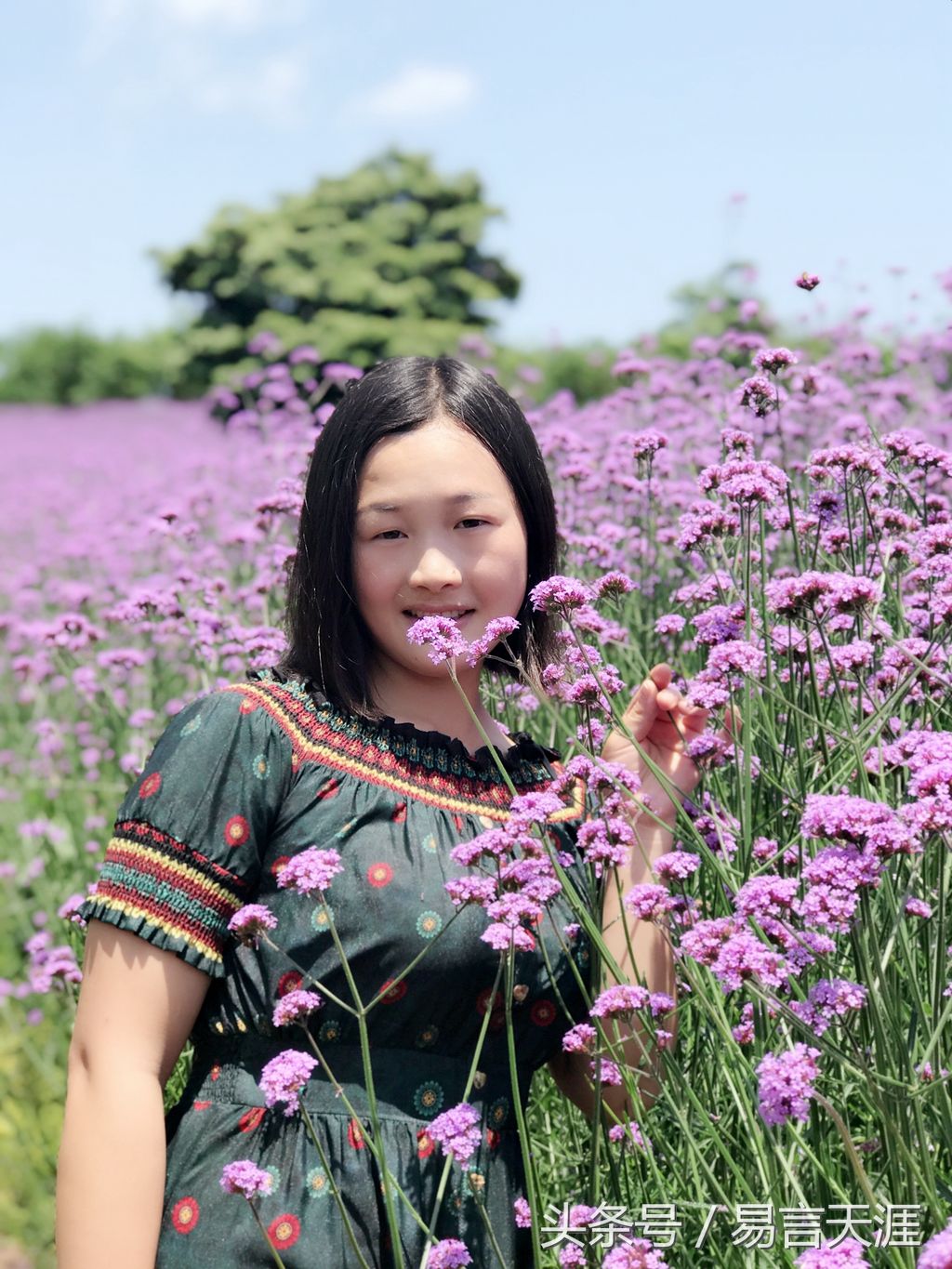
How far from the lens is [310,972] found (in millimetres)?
1938

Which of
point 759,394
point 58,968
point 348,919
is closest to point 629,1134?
point 348,919

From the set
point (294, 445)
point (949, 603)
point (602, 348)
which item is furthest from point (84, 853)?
point (602, 348)

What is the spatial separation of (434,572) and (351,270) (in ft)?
54.2

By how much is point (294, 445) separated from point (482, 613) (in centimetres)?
324

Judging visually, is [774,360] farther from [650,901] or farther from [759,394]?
[650,901]

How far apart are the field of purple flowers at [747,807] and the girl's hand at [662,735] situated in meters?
0.05

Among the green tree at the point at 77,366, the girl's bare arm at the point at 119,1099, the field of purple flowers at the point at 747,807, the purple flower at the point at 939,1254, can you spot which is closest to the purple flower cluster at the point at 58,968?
the field of purple flowers at the point at 747,807

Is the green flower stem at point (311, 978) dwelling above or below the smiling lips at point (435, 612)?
below

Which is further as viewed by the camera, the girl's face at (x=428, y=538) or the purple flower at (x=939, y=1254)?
the girl's face at (x=428, y=538)

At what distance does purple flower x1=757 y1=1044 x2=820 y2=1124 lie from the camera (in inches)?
54.6

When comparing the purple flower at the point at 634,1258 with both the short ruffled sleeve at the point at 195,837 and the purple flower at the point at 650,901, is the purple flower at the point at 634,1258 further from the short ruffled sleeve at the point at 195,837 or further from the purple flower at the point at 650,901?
the short ruffled sleeve at the point at 195,837

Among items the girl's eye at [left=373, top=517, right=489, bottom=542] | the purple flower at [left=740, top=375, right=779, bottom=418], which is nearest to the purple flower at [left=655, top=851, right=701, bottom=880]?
the girl's eye at [left=373, top=517, right=489, bottom=542]

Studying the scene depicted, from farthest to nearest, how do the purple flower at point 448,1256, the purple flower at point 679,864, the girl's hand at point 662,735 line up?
the girl's hand at point 662,735 → the purple flower at point 679,864 → the purple flower at point 448,1256

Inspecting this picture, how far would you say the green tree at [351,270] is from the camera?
Result: 1759 cm
